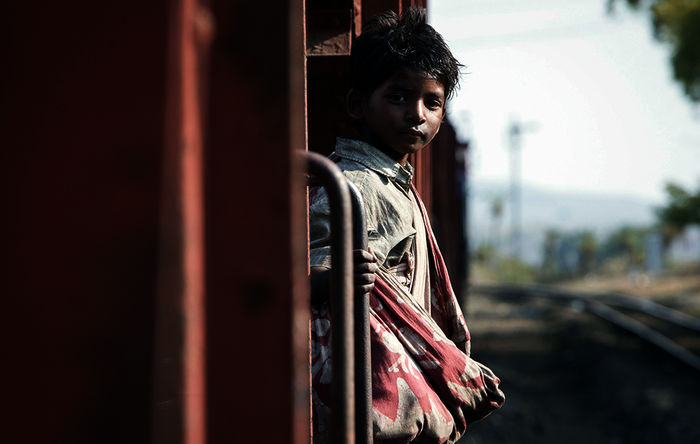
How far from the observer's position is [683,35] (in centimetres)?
1791

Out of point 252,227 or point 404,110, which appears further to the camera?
point 404,110

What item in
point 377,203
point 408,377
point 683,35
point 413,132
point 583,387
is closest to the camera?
point 408,377

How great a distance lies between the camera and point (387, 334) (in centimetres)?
159

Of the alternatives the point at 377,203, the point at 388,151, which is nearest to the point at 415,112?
the point at 388,151

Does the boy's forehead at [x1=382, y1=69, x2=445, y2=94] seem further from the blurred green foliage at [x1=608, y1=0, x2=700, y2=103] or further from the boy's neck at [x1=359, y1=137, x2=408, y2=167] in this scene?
the blurred green foliage at [x1=608, y1=0, x2=700, y2=103]

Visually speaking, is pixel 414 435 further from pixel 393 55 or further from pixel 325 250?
pixel 393 55

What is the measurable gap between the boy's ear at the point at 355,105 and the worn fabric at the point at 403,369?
9.0 inches

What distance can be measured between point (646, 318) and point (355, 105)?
18938 mm

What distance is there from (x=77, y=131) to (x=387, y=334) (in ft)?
3.15

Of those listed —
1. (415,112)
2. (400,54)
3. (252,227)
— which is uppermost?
(400,54)

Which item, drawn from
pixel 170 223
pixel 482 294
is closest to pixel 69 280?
pixel 170 223

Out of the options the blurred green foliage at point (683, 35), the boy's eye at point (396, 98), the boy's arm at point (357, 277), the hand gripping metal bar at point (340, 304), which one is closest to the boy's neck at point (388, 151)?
the boy's eye at point (396, 98)

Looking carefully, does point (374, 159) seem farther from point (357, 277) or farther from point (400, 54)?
point (357, 277)

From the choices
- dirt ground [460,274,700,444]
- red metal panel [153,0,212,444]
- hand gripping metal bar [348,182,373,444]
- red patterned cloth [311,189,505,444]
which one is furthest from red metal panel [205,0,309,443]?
dirt ground [460,274,700,444]
